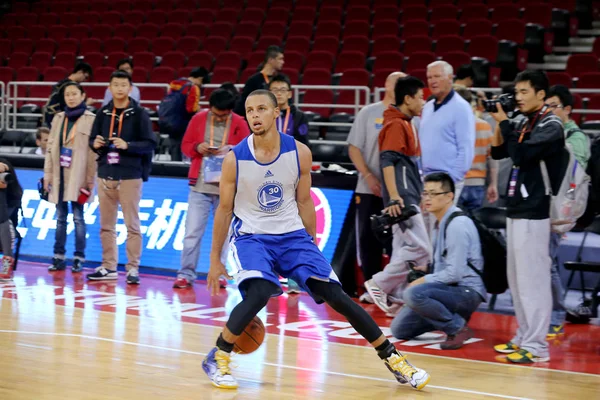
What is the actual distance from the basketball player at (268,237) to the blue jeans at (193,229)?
3.78 meters

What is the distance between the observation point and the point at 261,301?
5.14 metres

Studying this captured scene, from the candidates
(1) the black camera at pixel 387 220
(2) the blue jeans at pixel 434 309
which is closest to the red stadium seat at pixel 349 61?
(1) the black camera at pixel 387 220

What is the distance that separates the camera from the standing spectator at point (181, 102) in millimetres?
10625

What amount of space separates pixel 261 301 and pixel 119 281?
15.6 feet

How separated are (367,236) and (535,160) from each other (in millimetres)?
2696

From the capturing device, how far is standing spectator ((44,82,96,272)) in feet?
32.0

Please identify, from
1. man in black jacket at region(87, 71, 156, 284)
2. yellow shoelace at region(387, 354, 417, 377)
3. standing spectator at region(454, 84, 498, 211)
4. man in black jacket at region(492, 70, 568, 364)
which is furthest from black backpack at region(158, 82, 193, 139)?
yellow shoelace at region(387, 354, 417, 377)

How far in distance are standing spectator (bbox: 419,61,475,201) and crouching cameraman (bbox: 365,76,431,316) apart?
17cm

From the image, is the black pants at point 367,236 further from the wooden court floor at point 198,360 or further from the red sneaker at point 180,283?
the red sneaker at point 180,283

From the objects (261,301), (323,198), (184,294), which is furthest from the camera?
(323,198)

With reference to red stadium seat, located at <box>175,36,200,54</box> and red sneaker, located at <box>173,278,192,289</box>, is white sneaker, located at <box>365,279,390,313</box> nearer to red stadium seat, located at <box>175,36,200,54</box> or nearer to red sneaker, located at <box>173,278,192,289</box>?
red sneaker, located at <box>173,278,192,289</box>

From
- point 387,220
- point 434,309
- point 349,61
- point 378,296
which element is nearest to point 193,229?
point 378,296

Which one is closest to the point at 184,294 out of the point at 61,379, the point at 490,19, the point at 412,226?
the point at 412,226

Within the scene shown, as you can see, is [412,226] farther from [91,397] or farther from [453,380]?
[91,397]
